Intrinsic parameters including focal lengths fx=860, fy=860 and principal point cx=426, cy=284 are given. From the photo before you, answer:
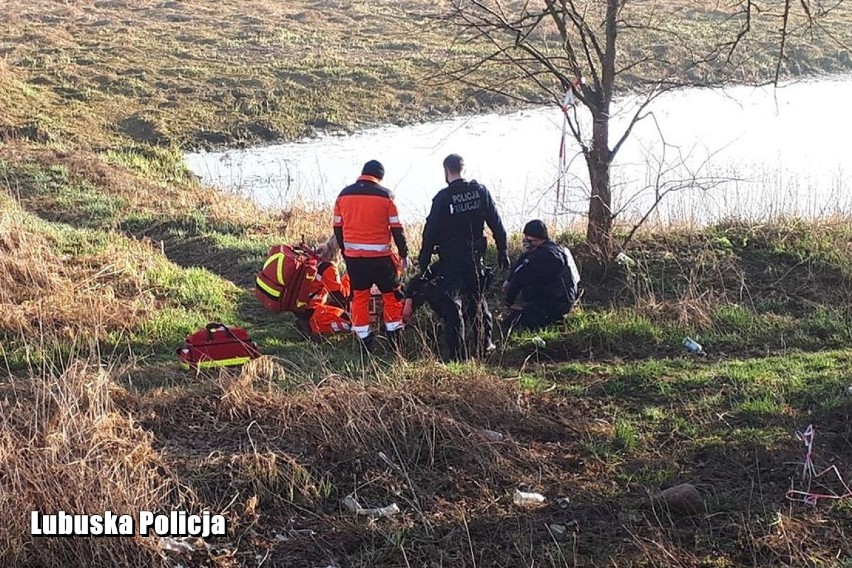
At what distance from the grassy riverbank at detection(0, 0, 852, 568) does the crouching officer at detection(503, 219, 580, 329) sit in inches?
11.4

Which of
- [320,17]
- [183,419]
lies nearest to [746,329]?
[183,419]

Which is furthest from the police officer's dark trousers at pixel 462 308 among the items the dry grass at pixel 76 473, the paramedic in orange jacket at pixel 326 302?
the dry grass at pixel 76 473

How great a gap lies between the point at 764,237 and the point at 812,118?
12540mm

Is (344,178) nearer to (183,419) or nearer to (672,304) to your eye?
(672,304)

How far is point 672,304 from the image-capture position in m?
8.34

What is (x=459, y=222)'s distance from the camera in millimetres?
7625

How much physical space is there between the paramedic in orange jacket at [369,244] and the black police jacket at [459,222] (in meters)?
0.30

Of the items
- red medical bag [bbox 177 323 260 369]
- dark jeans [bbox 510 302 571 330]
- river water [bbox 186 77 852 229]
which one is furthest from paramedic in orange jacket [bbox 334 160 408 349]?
river water [bbox 186 77 852 229]

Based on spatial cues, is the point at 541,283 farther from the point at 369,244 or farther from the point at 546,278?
the point at 369,244

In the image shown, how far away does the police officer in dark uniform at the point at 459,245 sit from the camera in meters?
7.59

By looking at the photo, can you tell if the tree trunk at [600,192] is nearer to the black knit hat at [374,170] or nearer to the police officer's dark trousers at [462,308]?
the police officer's dark trousers at [462,308]

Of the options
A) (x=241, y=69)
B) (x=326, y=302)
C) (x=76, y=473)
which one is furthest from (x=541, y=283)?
(x=241, y=69)

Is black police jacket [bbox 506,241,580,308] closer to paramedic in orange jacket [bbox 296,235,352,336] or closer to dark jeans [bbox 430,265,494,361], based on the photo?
dark jeans [bbox 430,265,494,361]

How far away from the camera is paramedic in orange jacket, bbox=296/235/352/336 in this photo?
829cm
